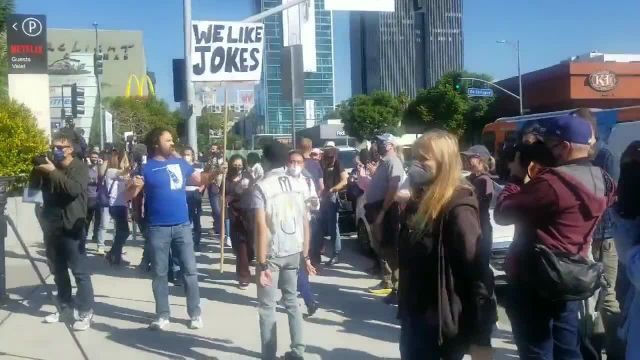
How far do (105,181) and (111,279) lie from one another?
2223 millimetres

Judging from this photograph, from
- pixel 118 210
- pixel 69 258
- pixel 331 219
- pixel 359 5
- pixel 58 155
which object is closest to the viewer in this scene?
pixel 58 155

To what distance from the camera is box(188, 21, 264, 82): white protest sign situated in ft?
32.0

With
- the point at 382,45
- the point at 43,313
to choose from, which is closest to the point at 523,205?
the point at 43,313

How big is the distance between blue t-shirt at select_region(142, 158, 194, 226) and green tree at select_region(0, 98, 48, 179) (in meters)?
7.74

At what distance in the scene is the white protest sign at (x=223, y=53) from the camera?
9750 millimetres

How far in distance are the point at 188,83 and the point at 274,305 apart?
583 cm

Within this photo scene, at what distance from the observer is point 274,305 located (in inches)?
221

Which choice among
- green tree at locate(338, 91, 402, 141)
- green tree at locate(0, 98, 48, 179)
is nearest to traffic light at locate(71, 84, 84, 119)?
green tree at locate(0, 98, 48, 179)

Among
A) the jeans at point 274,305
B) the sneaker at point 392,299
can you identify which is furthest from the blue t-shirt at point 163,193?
the sneaker at point 392,299

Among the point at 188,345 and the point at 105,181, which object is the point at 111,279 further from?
the point at 188,345

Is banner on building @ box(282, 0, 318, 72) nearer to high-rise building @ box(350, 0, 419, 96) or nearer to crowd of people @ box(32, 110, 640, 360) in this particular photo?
crowd of people @ box(32, 110, 640, 360)

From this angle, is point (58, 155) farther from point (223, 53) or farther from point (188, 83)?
point (188, 83)

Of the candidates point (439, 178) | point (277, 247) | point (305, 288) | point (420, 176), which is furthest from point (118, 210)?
point (439, 178)

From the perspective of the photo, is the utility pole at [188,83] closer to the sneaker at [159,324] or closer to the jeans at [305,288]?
the jeans at [305,288]
